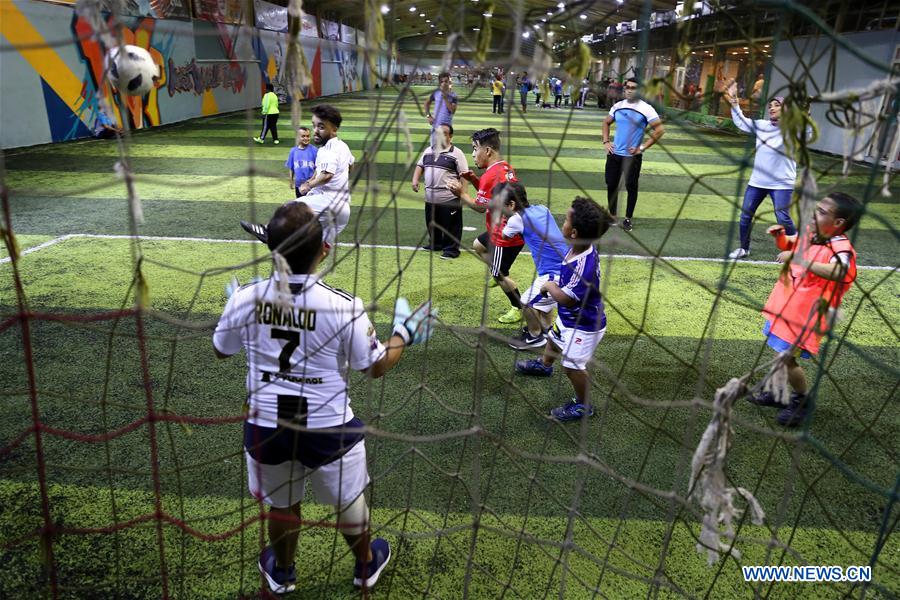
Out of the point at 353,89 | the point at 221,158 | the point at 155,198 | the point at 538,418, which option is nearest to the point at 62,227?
the point at 155,198

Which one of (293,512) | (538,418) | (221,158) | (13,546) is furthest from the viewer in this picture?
(221,158)

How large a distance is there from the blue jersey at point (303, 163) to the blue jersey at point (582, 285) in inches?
131

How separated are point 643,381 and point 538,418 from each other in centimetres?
90

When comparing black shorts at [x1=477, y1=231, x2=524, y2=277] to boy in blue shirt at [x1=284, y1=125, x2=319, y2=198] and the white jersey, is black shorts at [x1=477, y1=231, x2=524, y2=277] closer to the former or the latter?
boy in blue shirt at [x1=284, y1=125, x2=319, y2=198]

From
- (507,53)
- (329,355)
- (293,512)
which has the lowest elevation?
(293,512)

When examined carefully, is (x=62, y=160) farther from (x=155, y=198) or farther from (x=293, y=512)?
(x=293, y=512)

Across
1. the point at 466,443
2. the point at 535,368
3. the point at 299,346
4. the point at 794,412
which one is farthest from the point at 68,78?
the point at 794,412

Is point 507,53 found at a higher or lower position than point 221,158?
higher

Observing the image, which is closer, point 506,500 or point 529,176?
point 506,500

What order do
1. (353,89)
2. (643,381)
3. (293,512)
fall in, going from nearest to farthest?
(293,512), (643,381), (353,89)

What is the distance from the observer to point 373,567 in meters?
2.57

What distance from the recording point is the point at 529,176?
11.1 meters

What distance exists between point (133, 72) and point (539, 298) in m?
2.75
